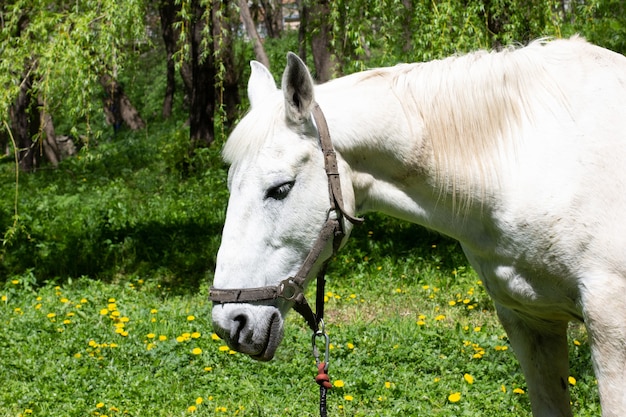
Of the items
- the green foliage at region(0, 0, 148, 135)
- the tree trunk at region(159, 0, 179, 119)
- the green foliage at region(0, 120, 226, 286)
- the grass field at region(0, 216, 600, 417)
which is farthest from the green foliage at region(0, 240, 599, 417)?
the tree trunk at region(159, 0, 179, 119)

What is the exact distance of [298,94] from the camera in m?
2.40

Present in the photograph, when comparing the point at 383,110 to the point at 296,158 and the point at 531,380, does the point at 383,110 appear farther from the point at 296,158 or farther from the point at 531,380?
the point at 531,380

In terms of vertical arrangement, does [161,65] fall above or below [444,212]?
below

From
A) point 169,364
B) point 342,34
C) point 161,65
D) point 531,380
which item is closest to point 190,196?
point 342,34

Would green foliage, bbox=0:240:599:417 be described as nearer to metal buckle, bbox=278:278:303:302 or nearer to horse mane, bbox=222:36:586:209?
metal buckle, bbox=278:278:303:302

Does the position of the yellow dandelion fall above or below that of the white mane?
below

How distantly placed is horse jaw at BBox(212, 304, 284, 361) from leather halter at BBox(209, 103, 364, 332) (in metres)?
0.03

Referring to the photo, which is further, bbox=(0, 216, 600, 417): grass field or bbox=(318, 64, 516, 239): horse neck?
bbox=(0, 216, 600, 417): grass field

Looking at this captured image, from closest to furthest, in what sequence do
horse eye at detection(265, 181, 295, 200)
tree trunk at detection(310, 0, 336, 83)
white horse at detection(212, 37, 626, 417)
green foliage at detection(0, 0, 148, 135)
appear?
white horse at detection(212, 37, 626, 417) < horse eye at detection(265, 181, 295, 200) < green foliage at detection(0, 0, 148, 135) < tree trunk at detection(310, 0, 336, 83)

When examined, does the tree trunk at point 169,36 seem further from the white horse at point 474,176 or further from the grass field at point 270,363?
the white horse at point 474,176

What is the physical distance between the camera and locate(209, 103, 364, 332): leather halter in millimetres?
2387

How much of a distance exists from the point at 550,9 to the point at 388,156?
3618mm

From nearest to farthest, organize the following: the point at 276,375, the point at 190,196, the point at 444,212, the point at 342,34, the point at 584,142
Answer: the point at 584,142
the point at 444,212
the point at 276,375
the point at 342,34
the point at 190,196

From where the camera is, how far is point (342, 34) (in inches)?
240
